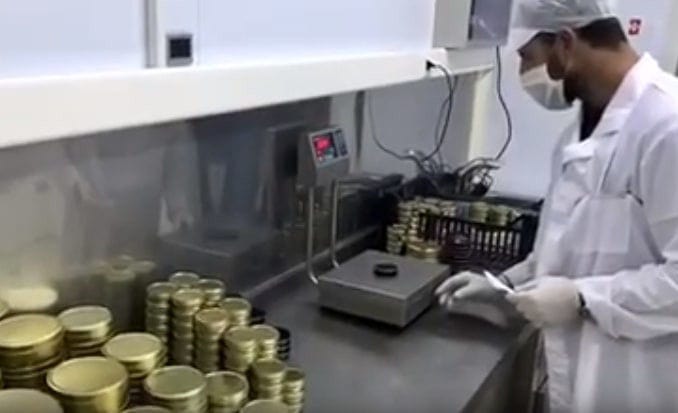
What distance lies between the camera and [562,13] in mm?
1651

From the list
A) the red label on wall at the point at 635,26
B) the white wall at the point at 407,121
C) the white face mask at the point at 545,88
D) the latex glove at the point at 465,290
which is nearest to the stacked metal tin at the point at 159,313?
the latex glove at the point at 465,290

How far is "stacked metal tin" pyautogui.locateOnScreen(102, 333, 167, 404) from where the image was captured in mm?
993

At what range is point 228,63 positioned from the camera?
1084 millimetres

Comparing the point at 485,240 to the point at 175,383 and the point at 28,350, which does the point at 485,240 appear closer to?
the point at 175,383

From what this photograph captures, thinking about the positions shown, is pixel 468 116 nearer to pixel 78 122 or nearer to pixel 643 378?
pixel 643 378

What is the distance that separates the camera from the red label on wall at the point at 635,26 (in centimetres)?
254

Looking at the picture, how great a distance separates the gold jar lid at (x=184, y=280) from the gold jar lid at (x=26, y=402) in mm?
423

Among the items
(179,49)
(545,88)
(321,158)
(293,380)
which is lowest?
(293,380)

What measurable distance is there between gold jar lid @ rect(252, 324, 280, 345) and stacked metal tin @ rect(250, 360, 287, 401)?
0.06 meters

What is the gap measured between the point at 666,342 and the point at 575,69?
2.05ft

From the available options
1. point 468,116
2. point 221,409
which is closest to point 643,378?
point 221,409

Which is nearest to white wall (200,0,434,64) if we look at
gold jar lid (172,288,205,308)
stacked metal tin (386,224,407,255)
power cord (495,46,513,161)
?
gold jar lid (172,288,205,308)

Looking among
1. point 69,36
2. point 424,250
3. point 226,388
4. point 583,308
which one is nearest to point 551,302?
point 583,308

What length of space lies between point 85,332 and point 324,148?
771mm
